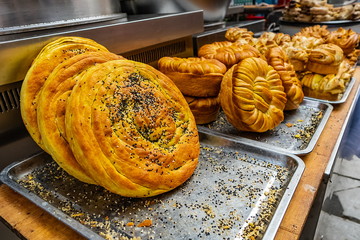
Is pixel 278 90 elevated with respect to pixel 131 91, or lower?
lower

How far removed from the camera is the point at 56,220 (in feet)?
2.89

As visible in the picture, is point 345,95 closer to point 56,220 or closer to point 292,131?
point 292,131

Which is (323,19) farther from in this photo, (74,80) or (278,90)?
(74,80)

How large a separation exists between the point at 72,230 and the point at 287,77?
1.29 metres

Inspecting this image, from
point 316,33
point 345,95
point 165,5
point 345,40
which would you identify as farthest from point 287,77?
point 316,33

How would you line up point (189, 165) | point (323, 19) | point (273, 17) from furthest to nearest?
point (273, 17), point (323, 19), point (189, 165)

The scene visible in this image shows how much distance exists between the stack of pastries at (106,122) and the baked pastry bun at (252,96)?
288 millimetres

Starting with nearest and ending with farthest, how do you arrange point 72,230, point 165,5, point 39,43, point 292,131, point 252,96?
point 72,230, point 39,43, point 252,96, point 292,131, point 165,5

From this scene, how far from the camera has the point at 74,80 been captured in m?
0.96

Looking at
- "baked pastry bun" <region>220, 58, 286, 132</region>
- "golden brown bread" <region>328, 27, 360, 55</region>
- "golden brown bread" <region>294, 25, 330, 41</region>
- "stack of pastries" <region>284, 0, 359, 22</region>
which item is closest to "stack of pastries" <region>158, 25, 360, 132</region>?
"baked pastry bun" <region>220, 58, 286, 132</region>

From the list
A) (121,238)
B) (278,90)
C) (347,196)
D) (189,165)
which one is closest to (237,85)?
(278,90)

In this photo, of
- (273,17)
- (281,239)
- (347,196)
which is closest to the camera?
(281,239)

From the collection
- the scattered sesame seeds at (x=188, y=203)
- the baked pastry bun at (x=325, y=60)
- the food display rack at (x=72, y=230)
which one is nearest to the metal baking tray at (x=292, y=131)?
the food display rack at (x=72, y=230)

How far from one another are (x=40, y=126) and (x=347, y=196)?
104 inches
